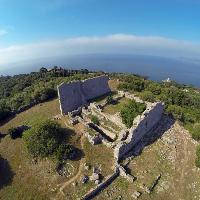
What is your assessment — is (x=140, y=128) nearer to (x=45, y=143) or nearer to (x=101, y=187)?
(x=101, y=187)

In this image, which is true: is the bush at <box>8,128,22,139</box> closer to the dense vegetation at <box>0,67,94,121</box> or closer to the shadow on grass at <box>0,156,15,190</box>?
the shadow on grass at <box>0,156,15,190</box>

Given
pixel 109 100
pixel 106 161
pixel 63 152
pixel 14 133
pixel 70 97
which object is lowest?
pixel 106 161

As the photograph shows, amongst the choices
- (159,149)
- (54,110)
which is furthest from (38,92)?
(159,149)

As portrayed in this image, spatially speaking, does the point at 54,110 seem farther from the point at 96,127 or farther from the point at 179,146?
the point at 179,146

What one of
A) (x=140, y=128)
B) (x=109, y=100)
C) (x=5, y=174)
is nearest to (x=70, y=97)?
(x=109, y=100)

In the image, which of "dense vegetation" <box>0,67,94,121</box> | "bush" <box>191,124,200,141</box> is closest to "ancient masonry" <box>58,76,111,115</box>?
"dense vegetation" <box>0,67,94,121</box>

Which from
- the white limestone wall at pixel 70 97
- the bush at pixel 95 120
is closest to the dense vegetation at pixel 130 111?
the bush at pixel 95 120

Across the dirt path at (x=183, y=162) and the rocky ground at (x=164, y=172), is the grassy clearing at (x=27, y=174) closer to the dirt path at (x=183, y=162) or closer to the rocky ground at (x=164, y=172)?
the rocky ground at (x=164, y=172)
